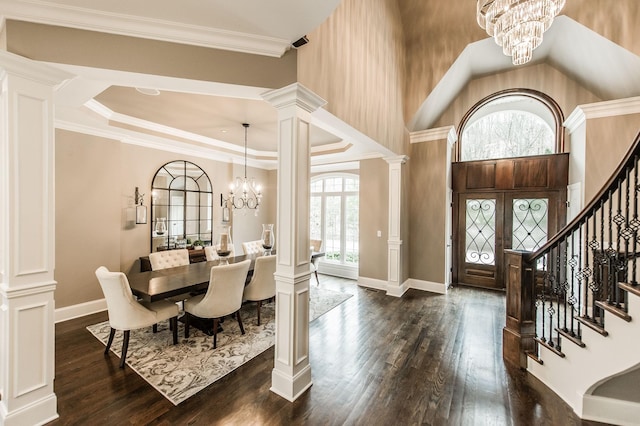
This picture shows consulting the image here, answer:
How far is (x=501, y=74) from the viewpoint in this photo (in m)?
5.25

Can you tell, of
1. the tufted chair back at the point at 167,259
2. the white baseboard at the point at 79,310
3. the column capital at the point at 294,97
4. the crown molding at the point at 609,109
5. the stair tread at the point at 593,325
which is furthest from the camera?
the tufted chair back at the point at 167,259

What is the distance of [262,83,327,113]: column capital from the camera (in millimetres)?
2139

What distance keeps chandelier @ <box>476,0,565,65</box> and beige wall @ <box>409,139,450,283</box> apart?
230cm

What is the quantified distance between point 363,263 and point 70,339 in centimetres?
472

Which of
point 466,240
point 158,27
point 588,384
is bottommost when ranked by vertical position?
point 588,384

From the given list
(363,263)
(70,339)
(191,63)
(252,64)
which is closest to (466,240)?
(363,263)

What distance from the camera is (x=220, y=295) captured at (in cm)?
294

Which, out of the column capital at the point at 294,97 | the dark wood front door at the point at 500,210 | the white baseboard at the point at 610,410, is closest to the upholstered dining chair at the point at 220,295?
the column capital at the point at 294,97

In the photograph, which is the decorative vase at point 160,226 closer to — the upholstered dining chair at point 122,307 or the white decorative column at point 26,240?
the upholstered dining chair at point 122,307

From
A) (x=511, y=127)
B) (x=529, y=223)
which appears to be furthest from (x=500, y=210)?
(x=511, y=127)

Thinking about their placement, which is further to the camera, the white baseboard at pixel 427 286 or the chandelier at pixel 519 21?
Answer: the white baseboard at pixel 427 286

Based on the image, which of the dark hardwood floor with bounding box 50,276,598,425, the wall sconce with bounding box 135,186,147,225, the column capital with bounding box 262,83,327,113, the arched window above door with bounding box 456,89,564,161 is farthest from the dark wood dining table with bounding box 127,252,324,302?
the arched window above door with bounding box 456,89,564,161

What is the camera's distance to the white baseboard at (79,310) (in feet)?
11.8

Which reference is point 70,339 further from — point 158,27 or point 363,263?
point 363,263
